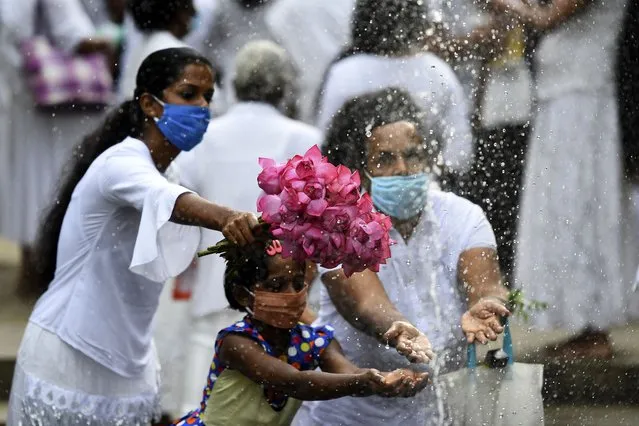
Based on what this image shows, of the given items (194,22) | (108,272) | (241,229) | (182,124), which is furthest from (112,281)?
(194,22)

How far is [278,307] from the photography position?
482 centimetres

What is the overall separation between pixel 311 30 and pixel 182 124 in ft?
9.76

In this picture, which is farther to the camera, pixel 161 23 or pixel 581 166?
pixel 161 23

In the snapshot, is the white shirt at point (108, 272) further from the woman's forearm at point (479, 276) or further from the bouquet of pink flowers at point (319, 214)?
the woman's forearm at point (479, 276)

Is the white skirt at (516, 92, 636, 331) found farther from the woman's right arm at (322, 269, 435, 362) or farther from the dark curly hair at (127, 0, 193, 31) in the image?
the dark curly hair at (127, 0, 193, 31)

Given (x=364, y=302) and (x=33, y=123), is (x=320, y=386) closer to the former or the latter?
(x=364, y=302)

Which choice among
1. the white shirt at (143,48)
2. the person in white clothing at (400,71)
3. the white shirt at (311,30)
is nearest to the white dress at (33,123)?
the white shirt at (143,48)

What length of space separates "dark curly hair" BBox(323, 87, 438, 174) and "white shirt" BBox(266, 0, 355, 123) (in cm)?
178

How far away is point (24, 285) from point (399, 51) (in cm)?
239

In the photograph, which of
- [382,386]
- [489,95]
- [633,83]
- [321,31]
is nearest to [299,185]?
[382,386]

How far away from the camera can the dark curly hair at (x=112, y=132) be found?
5.40m

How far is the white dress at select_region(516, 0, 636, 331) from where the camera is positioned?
22.2 ft

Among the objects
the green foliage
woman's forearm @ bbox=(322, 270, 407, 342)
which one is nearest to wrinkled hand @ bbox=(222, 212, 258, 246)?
woman's forearm @ bbox=(322, 270, 407, 342)

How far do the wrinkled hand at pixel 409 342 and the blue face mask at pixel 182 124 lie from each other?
908 millimetres
